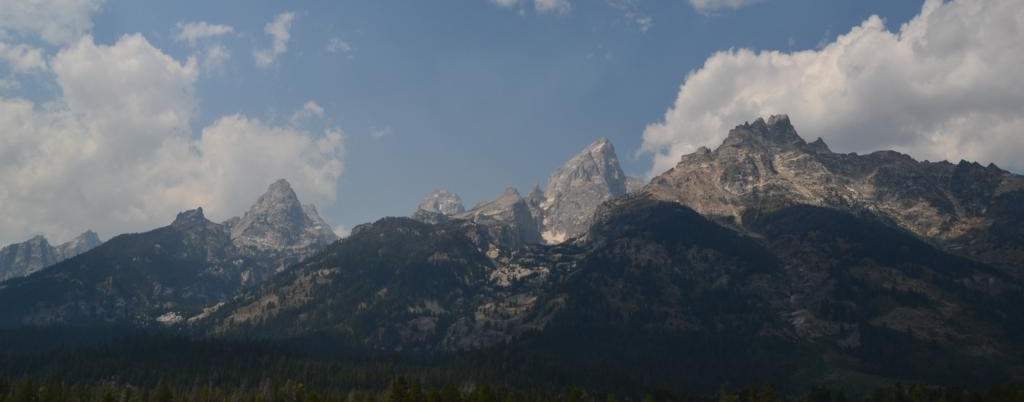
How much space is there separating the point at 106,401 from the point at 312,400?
2201 inches

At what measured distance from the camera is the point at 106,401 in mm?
198500

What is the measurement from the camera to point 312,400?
648ft
